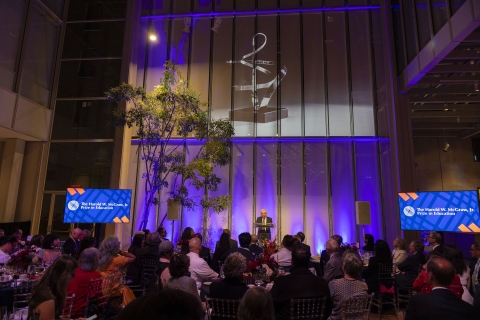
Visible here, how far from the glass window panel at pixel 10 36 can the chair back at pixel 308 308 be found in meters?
10.6

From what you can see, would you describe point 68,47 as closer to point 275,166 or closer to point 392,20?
point 275,166

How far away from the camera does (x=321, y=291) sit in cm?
296

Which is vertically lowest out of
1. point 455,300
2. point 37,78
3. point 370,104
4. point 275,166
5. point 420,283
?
point 420,283

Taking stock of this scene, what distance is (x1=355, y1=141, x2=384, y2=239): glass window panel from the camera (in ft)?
33.3

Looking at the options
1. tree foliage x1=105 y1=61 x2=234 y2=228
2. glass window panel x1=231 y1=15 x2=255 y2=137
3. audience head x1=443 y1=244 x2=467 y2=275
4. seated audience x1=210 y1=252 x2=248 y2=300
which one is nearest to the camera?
seated audience x1=210 y1=252 x2=248 y2=300

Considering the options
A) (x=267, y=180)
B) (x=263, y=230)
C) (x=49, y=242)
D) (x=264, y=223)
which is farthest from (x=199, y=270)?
(x=267, y=180)

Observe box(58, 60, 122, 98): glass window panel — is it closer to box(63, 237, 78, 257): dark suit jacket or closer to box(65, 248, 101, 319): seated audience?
box(63, 237, 78, 257): dark suit jacket

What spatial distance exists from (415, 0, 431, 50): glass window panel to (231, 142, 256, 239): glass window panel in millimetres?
5480

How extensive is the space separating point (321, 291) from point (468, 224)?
6215 mm

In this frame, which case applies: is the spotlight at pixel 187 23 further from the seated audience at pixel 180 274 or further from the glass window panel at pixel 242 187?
the seated audience at pixel 180 274

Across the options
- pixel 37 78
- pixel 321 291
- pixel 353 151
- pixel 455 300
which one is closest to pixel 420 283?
pixel 321 291

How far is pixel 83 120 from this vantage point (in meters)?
11.5

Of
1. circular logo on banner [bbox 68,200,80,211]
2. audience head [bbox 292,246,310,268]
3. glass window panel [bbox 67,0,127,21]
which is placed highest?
glass window panel [bbox 67,0,127,21]

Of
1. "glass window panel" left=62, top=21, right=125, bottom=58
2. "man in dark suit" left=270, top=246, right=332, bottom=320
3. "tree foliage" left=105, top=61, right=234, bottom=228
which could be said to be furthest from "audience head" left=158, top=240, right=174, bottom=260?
"glass window panel" left=62, top=21, right=125, bottom=58
